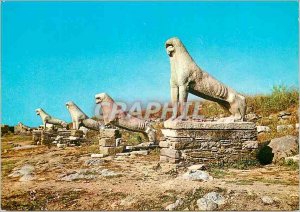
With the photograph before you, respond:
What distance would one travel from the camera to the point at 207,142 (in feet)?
31.9

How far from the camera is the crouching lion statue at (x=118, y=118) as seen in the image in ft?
45.2

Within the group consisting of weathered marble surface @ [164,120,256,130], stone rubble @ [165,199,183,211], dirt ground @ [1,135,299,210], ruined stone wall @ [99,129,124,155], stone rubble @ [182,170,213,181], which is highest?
weathered marble surface @ [164,120,256,130]

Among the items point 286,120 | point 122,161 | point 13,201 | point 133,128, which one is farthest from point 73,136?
point 13,201

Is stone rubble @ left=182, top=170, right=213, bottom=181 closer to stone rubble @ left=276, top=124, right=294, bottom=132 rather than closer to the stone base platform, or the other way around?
stone rubble @ left=276, top=124, right=294, bottom=132

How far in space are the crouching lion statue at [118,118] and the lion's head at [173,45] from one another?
4.38 m

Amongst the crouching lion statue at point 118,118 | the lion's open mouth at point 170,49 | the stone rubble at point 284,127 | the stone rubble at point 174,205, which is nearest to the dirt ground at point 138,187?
the stone rubble at point 174,205

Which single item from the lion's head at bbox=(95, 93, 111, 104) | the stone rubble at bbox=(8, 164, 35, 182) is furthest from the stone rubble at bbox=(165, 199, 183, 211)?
the lion's head at bbox=(95, 93, 111, 104)

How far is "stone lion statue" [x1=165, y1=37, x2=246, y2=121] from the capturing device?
31.9 feet

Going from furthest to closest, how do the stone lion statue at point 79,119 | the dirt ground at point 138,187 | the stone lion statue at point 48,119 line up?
1. the stone lion statue at point 48,119
2. the stone lion statue at point 79,119
3. the dirt ground at point 138,187

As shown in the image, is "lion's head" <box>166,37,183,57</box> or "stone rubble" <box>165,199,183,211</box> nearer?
"stone rubble" <box>165,199,183,211</box>

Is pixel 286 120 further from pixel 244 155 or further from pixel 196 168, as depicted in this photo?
pixel 196 168

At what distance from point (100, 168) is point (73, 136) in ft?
27.7

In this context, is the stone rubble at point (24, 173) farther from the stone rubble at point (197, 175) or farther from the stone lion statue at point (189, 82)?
the stone lion statue at point (189, 82)

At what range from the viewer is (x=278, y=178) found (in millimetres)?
8516
